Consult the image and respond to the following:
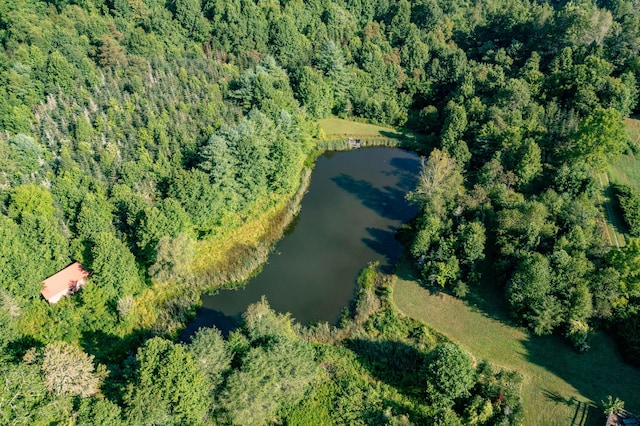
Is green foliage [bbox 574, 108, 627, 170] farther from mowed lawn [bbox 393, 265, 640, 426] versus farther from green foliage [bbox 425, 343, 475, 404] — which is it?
green foliage [bbox 425, 343, 475, 404]

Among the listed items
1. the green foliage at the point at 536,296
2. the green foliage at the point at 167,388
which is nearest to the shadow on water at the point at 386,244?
the green foliage at the point at 536,296

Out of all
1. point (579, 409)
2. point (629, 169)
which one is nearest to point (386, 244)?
point (579, 409)

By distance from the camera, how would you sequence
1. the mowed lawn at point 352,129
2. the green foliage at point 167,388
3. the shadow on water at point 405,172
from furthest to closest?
the mowed lawn at point 352,129 < the shadow on water at point 405,172 < the green foliage at point 167,388

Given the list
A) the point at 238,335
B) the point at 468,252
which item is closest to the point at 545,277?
the point at 468,252

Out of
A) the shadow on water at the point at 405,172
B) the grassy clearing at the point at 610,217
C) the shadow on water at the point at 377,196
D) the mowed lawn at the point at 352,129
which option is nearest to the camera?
the grassy clearing at the point at 610,217

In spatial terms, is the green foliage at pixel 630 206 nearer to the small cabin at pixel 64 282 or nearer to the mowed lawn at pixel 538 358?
the mowed lawn at pixel 538 358

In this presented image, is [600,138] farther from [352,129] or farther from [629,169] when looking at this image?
[352,129]

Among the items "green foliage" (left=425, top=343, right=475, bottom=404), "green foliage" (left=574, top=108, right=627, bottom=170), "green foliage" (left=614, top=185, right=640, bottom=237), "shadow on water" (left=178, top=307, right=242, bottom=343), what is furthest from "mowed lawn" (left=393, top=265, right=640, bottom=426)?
"green foliage" (left=574, top=108, right=627, bottom=170)

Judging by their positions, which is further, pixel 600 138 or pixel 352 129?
pixel 352 129
